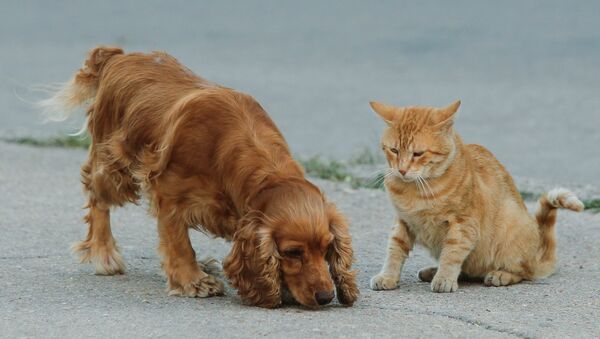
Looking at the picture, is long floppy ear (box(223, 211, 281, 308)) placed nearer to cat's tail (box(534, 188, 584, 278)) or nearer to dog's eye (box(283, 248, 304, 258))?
dog's eye (box(283, 248, 304, 258))

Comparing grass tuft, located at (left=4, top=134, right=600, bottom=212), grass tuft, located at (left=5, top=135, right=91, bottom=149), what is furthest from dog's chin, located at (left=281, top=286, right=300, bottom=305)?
grass tuft, located at (left=5, top=135, right=91, bottom=149)

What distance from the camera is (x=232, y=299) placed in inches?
251

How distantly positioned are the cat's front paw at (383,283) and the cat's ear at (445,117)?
961 millimetres

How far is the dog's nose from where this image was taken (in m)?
5.70

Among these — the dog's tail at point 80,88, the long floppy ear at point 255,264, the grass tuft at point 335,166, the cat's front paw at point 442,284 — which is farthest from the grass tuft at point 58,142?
the long floppy ear at point 255,264

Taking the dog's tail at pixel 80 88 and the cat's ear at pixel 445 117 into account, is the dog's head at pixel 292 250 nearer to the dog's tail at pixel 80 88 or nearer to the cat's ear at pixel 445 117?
the cat's ear at pixel 445 117

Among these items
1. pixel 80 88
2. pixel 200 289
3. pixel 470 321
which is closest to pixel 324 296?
pixel 470 321

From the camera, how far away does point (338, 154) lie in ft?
40.0

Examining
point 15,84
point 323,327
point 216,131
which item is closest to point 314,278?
point 323,327

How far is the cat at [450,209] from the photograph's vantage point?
671 cm

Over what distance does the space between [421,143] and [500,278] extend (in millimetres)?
987

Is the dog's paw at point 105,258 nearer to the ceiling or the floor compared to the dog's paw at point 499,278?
nearer to the floor

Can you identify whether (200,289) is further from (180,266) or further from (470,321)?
(470,321)

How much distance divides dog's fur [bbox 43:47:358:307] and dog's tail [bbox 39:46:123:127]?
0.04 feet
